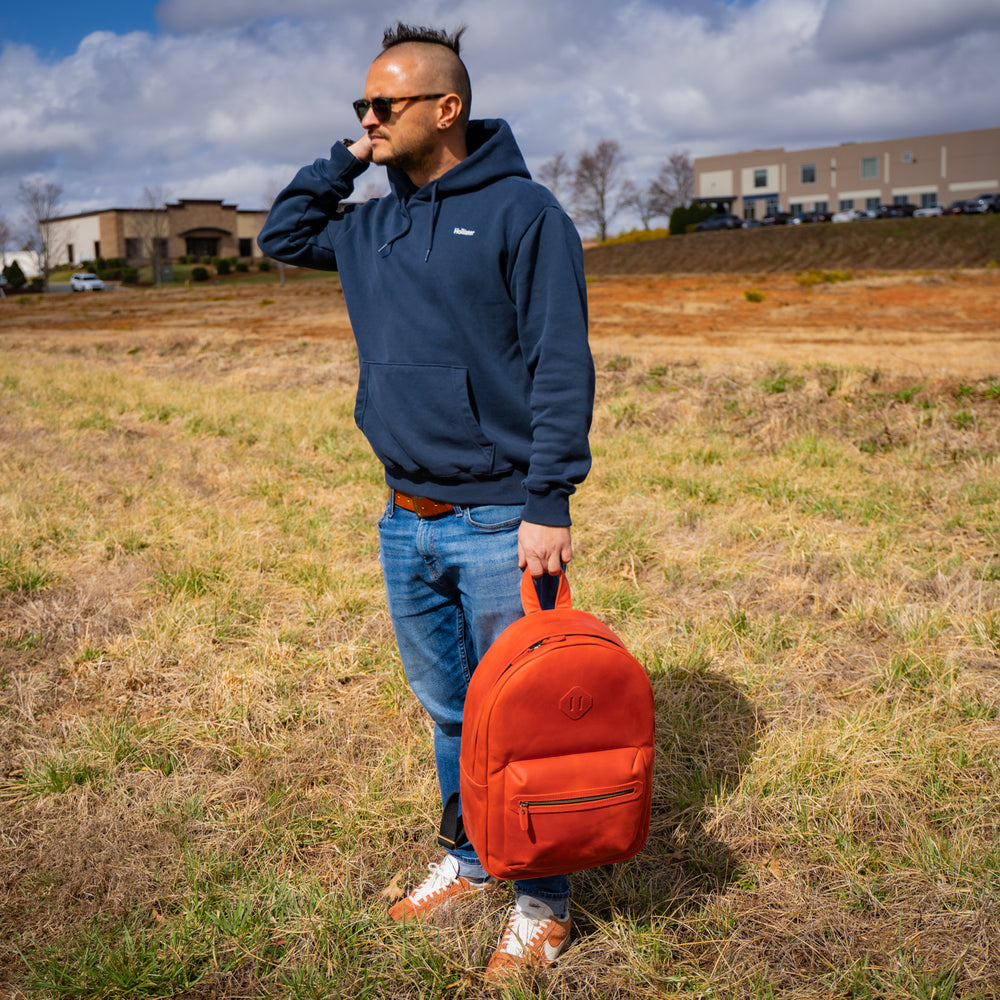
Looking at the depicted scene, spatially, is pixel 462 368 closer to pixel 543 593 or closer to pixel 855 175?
pixel 543 593

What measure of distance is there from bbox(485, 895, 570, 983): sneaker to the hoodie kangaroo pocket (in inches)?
43.4

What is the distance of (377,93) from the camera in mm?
2020

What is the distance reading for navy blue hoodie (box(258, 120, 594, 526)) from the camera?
6.27 feet

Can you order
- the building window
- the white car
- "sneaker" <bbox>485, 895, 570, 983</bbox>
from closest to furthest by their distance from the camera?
"sneaker" <bbox>485, 895, 570, 983</bbox> < the white car < the building window

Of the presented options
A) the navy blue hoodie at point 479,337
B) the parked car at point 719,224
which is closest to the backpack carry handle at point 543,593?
the navy blue hoodie at point 479,337

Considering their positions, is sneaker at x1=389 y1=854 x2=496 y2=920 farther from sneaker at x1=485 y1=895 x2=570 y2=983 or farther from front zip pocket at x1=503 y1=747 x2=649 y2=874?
front zip pocket at x1=503 y1=747 x2=649 y2=874

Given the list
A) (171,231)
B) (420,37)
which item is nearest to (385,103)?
(420,37)

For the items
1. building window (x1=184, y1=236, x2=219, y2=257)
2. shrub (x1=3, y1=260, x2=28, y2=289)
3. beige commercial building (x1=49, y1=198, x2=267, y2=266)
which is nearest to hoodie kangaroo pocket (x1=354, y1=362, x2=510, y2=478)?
shrub (x1=3, y1=260, x2=28, y2=289)

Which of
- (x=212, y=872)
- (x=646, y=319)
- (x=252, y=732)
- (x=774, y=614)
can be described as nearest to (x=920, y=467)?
(x=774, y=614)

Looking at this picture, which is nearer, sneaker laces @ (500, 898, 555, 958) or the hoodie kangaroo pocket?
the hoodie kangaroo pocket

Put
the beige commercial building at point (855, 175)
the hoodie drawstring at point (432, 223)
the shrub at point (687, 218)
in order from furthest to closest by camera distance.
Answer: the beige commercial building at point (855, 175), the shrub at point (687, 218), the hoodie drawstring at point (432, 223)

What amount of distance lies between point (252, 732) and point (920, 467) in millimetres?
5103

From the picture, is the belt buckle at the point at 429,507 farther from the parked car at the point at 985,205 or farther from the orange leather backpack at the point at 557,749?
the parked car at the point at 985,205

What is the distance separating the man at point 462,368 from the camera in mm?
1922
